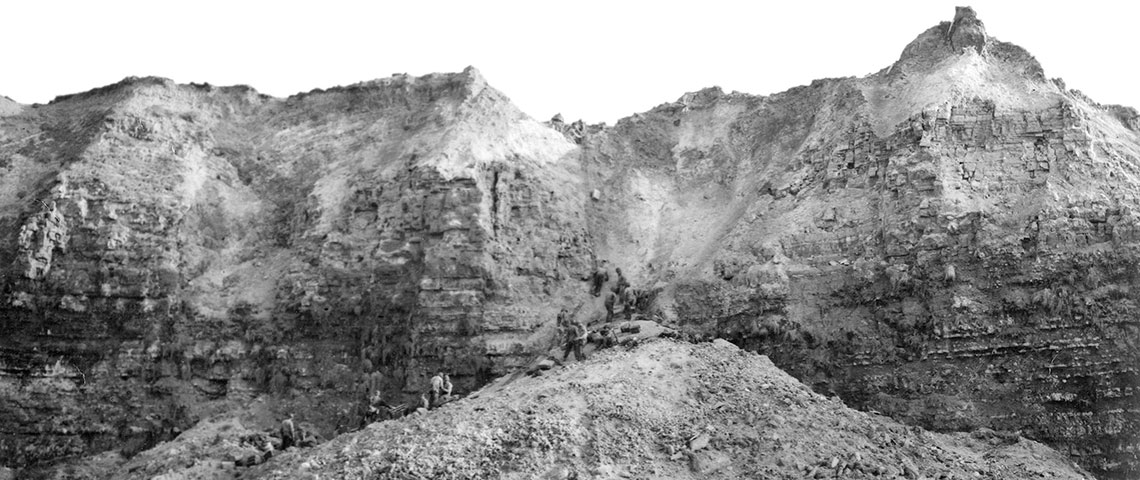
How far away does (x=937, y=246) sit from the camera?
26.6 m

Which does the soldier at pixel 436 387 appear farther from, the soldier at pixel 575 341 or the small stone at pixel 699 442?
the small stone at pixel 699 442

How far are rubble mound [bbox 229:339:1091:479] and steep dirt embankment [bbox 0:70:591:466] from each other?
616 centimetres

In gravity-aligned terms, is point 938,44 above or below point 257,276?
above

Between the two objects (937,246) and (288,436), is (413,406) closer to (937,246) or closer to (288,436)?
(288,436)

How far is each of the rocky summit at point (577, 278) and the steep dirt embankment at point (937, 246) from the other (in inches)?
3.2

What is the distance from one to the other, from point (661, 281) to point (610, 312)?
218 cm

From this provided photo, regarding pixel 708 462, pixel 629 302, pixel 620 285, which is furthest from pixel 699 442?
pixel 620 285

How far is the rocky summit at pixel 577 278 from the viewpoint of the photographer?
72.2ft

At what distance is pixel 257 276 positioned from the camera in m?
31.8

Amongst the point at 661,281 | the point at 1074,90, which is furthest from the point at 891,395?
the point at 1074,90

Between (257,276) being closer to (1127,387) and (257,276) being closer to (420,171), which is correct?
(420,171)

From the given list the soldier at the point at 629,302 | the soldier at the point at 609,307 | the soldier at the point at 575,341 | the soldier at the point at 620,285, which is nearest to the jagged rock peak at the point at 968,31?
the soldier at the point at 620,285

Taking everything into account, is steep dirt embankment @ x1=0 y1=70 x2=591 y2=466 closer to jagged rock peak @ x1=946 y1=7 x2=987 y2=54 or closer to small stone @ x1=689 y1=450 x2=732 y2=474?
small stone @ x1=689 y1=450 x2=732 y2=474

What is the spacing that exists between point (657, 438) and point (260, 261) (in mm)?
16895
